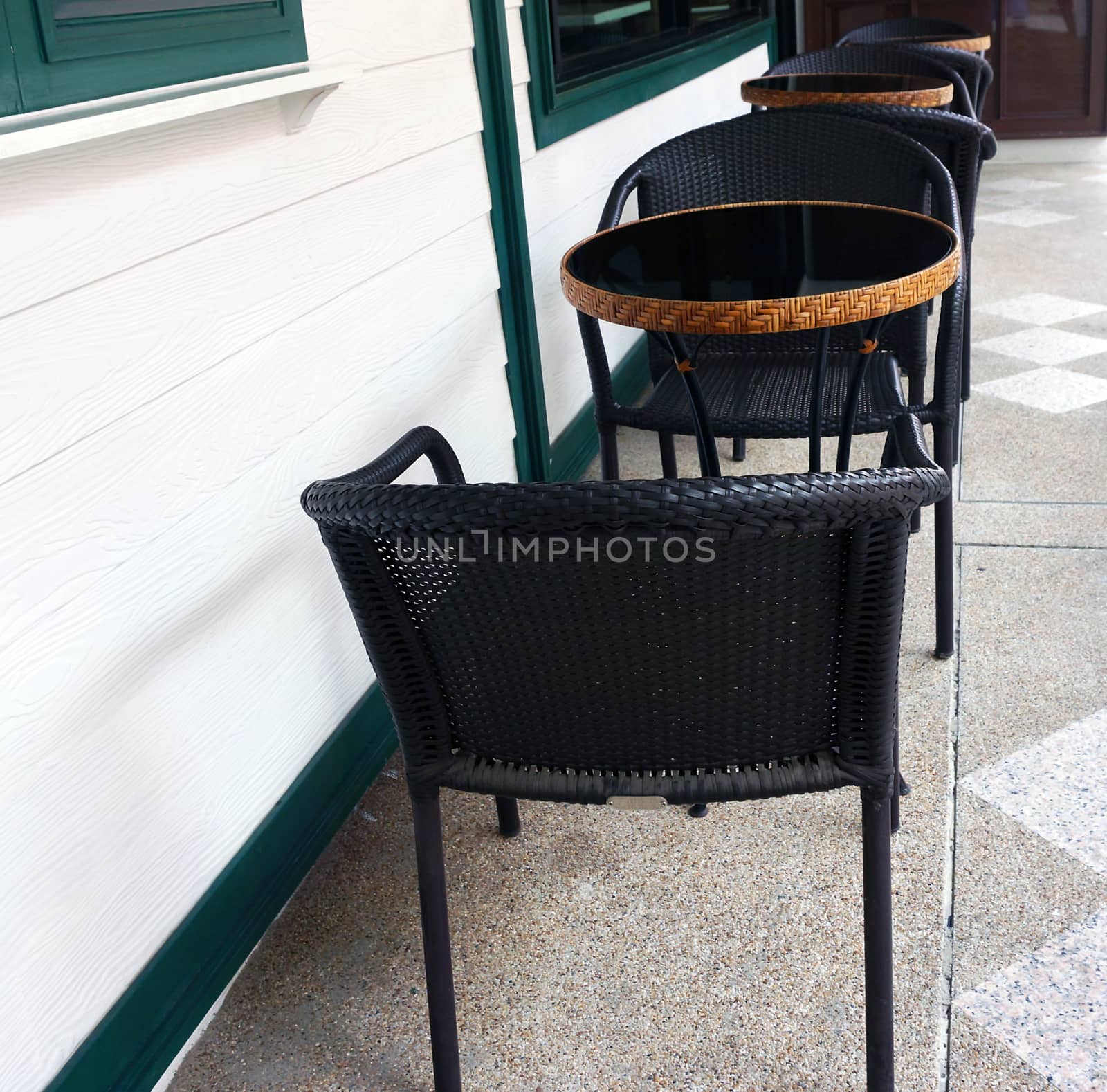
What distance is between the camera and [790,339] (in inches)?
86.8

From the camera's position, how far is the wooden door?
642 cm

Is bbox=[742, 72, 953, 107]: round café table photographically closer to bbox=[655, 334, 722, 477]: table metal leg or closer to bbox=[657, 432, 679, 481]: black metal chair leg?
bbox=[657, 432, 679, 481]: black metal chair leg

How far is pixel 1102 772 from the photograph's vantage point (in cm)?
169

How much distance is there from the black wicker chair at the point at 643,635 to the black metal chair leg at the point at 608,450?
91cm

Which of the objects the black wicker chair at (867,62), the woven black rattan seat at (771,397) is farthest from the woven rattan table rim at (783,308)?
the black wicker chair at (867,62)

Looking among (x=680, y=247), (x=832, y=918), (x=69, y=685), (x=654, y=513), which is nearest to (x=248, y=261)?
(x=69, y=685)

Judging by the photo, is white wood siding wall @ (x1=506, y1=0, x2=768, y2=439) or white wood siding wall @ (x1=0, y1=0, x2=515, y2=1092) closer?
white wood siding wall @ (x1=0, y1=0, x2=515, y2=1092)

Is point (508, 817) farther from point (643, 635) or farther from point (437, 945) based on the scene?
point (643, 635)

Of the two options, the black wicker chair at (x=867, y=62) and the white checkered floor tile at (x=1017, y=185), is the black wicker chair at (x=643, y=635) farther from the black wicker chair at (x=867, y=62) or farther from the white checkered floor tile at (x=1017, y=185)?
the white checkered floor tile at (x=1017, y=185)

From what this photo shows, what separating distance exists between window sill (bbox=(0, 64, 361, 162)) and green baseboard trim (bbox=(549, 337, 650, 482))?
1.12 meters

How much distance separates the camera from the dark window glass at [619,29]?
8.84 feet

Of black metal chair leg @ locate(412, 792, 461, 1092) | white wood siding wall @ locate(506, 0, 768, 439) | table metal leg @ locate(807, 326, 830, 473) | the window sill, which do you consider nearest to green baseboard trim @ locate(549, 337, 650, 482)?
white wood siding wall @ locate(506, 0, 768, 439)

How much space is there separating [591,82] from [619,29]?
551 millimetres

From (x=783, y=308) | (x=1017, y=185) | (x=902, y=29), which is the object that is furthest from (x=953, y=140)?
(x=1017, y=185)
